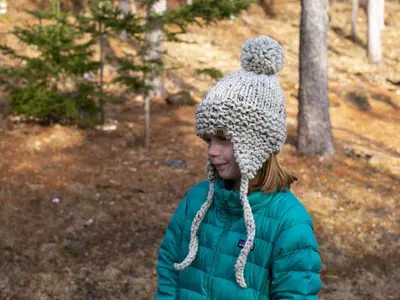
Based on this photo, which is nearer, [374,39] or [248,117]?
[248,117]

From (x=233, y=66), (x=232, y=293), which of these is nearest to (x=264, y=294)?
(x=232, y=293)

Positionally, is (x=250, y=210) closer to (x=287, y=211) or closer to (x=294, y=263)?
(x=287, y=211)

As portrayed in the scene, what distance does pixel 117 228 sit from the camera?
7.55m

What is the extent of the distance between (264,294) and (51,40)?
32.9ft

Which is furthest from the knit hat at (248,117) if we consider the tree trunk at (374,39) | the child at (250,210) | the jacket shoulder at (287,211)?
the tree trunk at (374,39)

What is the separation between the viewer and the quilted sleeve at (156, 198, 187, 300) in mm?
2791

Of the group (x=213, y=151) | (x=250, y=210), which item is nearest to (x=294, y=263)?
(x=250, y=210)

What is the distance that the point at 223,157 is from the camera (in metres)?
2.60

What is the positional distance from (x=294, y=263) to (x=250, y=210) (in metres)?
0.31

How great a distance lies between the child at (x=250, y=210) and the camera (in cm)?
241

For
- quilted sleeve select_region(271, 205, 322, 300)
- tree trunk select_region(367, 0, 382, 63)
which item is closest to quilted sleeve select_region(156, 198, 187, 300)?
quilted sleeve select_region(271, 205, 322, 300)

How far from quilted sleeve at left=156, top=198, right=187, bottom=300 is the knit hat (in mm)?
195

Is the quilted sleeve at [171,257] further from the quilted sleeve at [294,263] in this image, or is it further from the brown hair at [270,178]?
the quilted sleeve at [294,263]

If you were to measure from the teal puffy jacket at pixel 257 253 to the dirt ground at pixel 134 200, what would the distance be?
3.70 m
